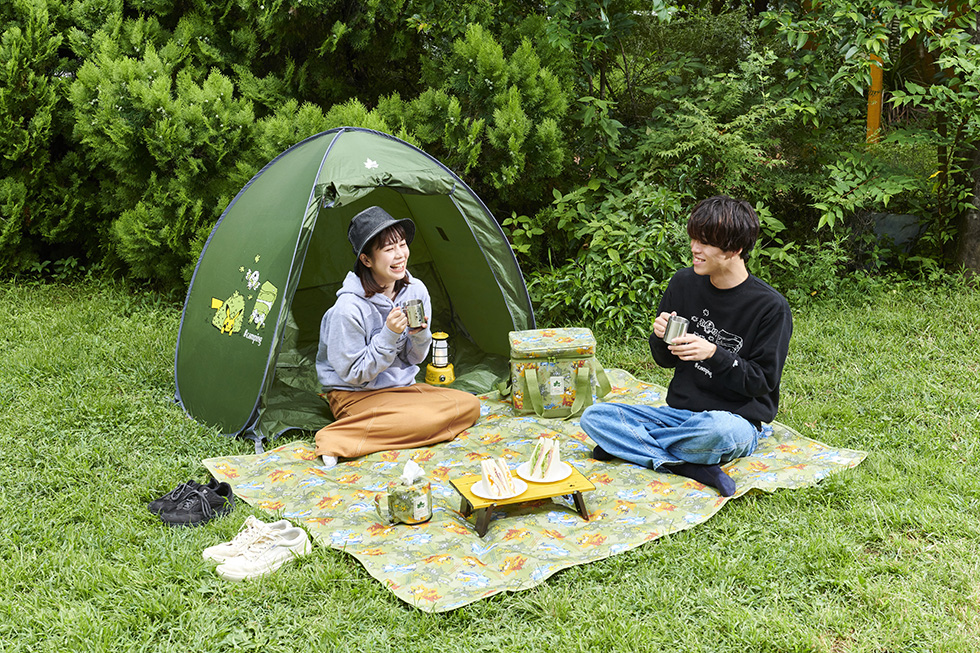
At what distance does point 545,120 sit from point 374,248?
2.01m

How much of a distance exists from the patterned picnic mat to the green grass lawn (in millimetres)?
84

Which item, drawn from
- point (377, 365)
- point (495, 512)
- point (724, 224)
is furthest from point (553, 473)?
point (724, 224)

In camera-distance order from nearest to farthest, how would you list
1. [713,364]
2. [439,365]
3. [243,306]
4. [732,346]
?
[713,364] < [732,346] < [243,306] < [439,365]

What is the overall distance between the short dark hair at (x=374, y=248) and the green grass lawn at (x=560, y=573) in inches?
36.9

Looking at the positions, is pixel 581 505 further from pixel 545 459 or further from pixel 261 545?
pixel 261 545

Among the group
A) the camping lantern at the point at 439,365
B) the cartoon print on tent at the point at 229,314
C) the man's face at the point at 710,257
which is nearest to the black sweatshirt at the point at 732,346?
the man's face at the point at 710,257

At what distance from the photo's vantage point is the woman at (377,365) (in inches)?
145

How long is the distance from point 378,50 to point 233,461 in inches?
140

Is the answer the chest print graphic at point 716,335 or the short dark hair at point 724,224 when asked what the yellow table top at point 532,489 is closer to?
the chest print graphic at point 716,335

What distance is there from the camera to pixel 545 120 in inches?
207

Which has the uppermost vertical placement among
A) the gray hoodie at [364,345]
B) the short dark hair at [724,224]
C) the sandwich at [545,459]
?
the short dark hair at [724,224]

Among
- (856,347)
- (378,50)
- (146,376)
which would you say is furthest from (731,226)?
(378,50)

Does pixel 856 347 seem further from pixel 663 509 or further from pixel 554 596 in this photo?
pixel 554 596

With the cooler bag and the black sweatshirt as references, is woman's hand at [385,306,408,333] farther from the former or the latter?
the black sweatshirt
